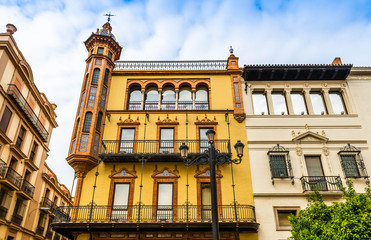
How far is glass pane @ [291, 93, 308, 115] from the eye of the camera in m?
18.5

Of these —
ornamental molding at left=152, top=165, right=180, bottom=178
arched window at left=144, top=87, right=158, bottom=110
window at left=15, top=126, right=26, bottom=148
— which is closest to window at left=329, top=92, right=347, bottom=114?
ornamental molding at left=152, top=165, right=180, bottom=178

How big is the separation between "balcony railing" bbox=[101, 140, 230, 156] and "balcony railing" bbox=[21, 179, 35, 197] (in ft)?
34.5

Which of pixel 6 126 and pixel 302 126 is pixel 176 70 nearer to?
pixel 302 126

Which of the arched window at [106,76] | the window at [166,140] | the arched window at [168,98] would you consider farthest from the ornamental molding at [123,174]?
the arched window at [106,76]

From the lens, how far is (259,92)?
765 inches

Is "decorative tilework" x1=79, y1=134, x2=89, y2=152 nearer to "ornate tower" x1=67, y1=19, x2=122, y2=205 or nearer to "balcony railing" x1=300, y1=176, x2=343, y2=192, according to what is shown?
"ornate tower" x1=67, y1=19, x2=122, y2=205

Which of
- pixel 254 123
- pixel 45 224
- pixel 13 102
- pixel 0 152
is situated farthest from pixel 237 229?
pixel 45 224

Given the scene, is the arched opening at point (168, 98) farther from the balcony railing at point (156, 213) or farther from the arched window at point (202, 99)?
the balcony railing at point (156, 213)

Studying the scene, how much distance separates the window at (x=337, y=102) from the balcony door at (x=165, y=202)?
12199mm

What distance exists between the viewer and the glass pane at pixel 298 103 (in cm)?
1855

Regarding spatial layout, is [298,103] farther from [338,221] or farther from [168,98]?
[338,221]

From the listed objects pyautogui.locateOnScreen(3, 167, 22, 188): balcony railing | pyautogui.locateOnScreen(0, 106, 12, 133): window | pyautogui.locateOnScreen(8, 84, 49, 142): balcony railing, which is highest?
pyautogui.locateOnScreen(8, 84, 49, 142): balcony railing

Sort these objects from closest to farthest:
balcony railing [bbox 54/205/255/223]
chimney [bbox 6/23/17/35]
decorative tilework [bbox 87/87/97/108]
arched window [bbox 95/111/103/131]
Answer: balcony railing [bbox 54/205/255/223] < arched window [bbox 95/111/103/131] < decorative tilework [bbox 87/87/97/108] < chimney [bbox 6/23/17/35]

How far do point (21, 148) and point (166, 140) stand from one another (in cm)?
1330
